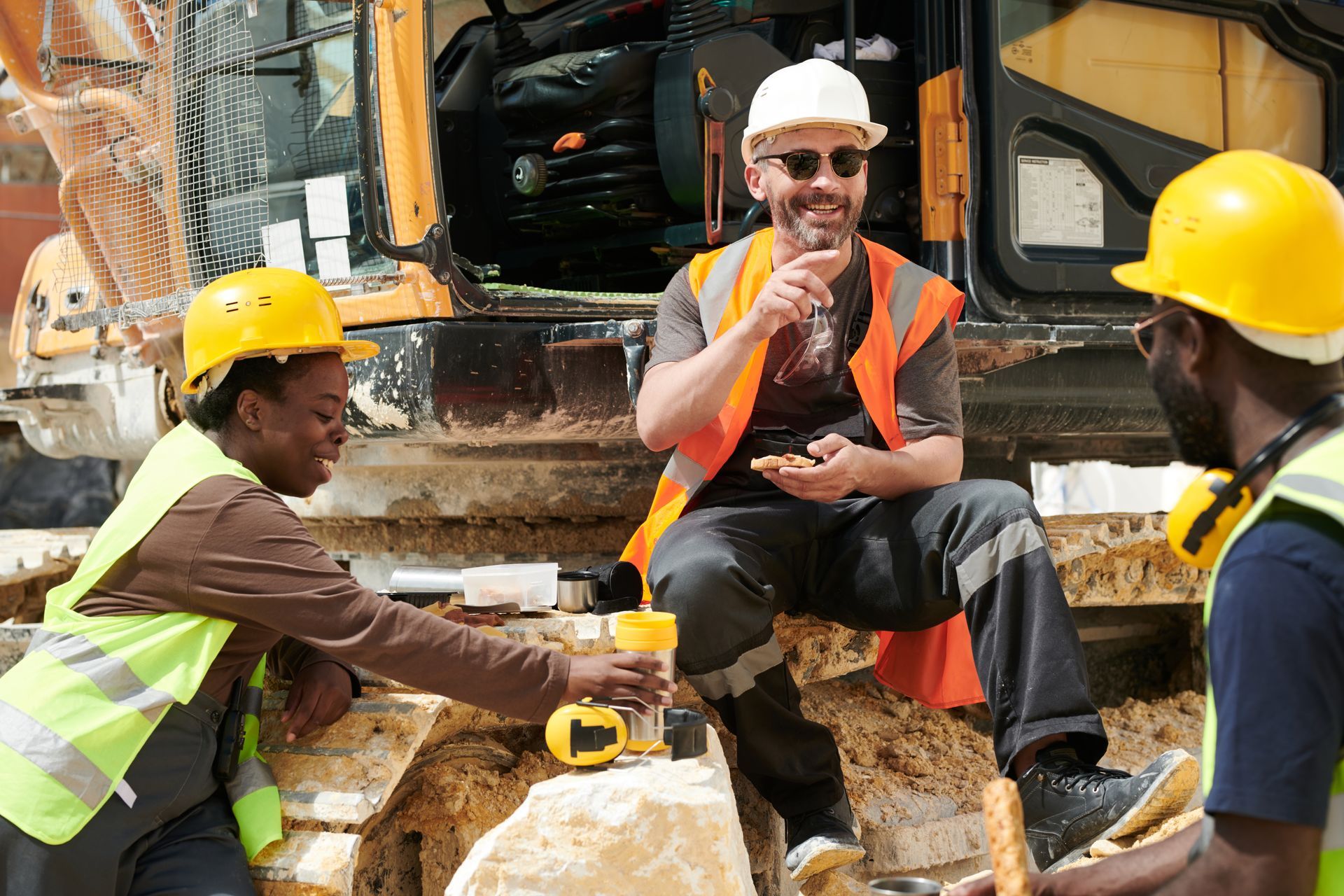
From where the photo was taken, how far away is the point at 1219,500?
172 centimetres

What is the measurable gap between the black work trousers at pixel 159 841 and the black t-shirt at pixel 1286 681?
1766 mm

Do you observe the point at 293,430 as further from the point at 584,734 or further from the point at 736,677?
the point at 736,677

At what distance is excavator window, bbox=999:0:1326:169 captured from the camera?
4.09m

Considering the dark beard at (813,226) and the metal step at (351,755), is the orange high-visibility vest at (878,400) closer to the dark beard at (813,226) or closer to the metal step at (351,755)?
the dark beard at (813,226)

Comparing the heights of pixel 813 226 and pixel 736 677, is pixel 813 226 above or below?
above

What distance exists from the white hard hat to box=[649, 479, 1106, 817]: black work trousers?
0.89m

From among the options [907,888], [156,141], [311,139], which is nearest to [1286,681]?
[907,888]

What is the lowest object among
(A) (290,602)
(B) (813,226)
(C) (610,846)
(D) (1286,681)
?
Answer: (C) (610,846)

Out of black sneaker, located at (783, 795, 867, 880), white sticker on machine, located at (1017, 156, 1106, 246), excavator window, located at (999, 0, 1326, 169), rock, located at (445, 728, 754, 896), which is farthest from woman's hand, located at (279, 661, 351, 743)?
excavator window, located at (999, 0, 1326, 169)

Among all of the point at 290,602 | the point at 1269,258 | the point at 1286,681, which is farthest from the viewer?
the point at 290,602

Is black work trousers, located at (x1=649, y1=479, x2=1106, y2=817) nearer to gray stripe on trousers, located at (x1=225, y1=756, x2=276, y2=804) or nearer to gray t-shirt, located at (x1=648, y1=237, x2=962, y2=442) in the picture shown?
gray t-shirt, located at (x1=648, y1=237, x2=962, y2=442)

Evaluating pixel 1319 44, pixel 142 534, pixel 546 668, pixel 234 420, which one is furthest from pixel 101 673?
pixel 1319 44

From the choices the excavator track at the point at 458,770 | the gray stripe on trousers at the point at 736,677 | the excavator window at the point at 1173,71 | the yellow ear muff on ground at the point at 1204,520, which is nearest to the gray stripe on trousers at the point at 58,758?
the excavator track at the point at 458,770

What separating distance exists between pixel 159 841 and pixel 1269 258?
212 cm
